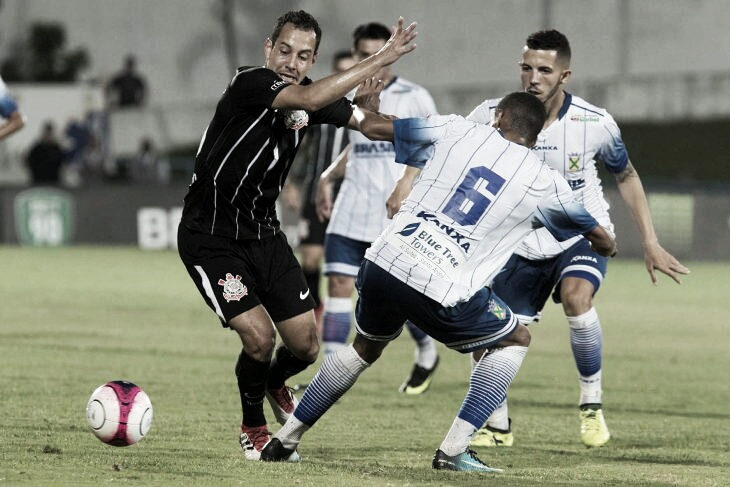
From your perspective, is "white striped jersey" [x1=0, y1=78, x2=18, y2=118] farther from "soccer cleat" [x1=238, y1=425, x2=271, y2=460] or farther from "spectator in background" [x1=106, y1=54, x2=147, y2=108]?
"spectator in background" [x1=106, y1=54, x2=147, y2=108]

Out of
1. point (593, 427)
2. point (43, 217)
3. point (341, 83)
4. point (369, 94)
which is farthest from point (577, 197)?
point (43, 217)

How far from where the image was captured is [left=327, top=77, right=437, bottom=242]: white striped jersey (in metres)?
9.37

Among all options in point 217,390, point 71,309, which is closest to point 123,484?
point 217,390

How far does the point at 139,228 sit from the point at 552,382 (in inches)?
A: 600

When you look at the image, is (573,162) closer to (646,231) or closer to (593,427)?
(646,231)

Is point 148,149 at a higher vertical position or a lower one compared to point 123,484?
lower

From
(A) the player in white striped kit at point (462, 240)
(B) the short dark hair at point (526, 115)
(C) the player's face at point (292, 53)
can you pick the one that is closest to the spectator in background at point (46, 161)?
(C) the player's face at point (292, 53)

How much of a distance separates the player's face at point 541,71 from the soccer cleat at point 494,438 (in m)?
1.74

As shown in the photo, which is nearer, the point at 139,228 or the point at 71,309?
the point at 71,309

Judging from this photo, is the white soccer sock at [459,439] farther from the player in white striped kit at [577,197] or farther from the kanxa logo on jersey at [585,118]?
the kanxa logo on jersey at [585,118]

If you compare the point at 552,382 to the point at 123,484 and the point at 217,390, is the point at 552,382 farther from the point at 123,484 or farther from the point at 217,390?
the point at 123,484

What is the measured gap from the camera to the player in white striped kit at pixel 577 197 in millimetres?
7418

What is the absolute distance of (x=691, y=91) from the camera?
26.5 metres

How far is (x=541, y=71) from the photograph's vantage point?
7414 mm
